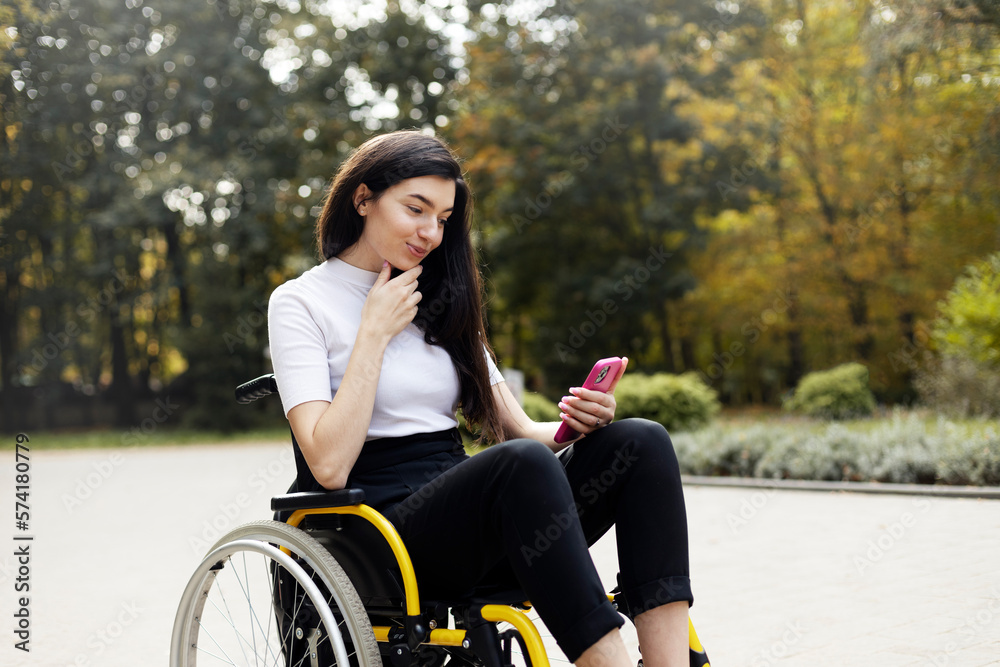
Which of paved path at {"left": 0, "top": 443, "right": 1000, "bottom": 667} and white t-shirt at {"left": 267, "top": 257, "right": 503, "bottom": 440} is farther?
paved path at {"left": 0, "top": 443, "right": 1000, "bottom": 667}

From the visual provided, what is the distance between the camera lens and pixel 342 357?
221cm

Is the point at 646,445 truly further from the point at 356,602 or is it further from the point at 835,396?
the point at 835,396

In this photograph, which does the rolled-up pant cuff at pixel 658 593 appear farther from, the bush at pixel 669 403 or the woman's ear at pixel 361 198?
the bush at pixel 669 403

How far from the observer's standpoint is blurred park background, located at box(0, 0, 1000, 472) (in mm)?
20547

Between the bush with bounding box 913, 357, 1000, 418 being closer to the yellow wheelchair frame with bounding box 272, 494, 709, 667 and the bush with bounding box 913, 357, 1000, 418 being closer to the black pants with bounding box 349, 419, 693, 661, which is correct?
the black pants with bounding box 349, 419, 693, 661

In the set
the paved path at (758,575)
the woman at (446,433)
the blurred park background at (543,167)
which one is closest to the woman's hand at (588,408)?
the woman at (446,433)

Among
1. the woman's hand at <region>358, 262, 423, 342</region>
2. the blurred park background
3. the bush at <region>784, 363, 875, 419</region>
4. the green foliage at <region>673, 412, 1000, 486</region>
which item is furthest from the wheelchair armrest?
the blurred park background

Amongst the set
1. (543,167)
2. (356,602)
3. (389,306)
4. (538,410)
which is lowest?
(538,410)

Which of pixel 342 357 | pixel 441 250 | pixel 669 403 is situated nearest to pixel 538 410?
pixel 669 403

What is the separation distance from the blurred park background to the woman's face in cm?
1673

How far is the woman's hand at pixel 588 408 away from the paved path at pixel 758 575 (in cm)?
148

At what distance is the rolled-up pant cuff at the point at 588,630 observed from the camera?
172cm

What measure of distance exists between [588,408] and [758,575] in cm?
310

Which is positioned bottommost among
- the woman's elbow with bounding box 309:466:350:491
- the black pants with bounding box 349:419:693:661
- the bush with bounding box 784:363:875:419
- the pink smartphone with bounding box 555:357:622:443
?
the bush with bounding box 784:363:875:419
